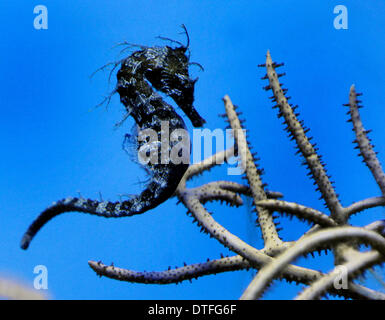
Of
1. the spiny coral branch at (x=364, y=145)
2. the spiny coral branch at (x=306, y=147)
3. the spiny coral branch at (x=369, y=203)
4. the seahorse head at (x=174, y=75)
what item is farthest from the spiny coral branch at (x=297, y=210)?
the seahorse head at (x=174, y=75)

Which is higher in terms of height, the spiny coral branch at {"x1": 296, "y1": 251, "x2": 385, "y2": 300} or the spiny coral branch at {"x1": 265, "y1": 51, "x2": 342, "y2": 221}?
the spiny coral branch at {"x1": 265, "y1": 51, "x2": 342, "y2": 221}

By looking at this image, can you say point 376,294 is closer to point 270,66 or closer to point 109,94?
point 270,66

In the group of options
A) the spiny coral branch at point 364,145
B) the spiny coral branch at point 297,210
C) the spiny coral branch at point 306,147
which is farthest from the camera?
the spiny coral branch at point 364,145

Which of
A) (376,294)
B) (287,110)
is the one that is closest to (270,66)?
(287,110)

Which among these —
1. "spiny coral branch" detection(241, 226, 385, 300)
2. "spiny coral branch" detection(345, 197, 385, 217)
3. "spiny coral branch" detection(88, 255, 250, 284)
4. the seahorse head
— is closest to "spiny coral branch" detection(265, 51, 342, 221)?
"spiny coral branch" detection(345, 197, 385, 217)

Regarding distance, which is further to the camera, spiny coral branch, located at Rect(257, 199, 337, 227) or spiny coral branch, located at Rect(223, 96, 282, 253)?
spiny coral branch, located at Rect(223, 96, 282, 253)

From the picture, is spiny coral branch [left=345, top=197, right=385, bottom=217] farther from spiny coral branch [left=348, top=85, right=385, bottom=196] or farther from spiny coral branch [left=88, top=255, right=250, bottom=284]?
spiny coral branch [left=88, top=255, right=250, bottom=284]

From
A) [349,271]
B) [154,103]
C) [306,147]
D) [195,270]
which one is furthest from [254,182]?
[349,271]

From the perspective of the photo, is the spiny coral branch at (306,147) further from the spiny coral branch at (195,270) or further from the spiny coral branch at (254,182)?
the spiny coral branch at (195,270)

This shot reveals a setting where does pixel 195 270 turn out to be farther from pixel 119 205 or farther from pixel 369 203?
pixel 369 203
